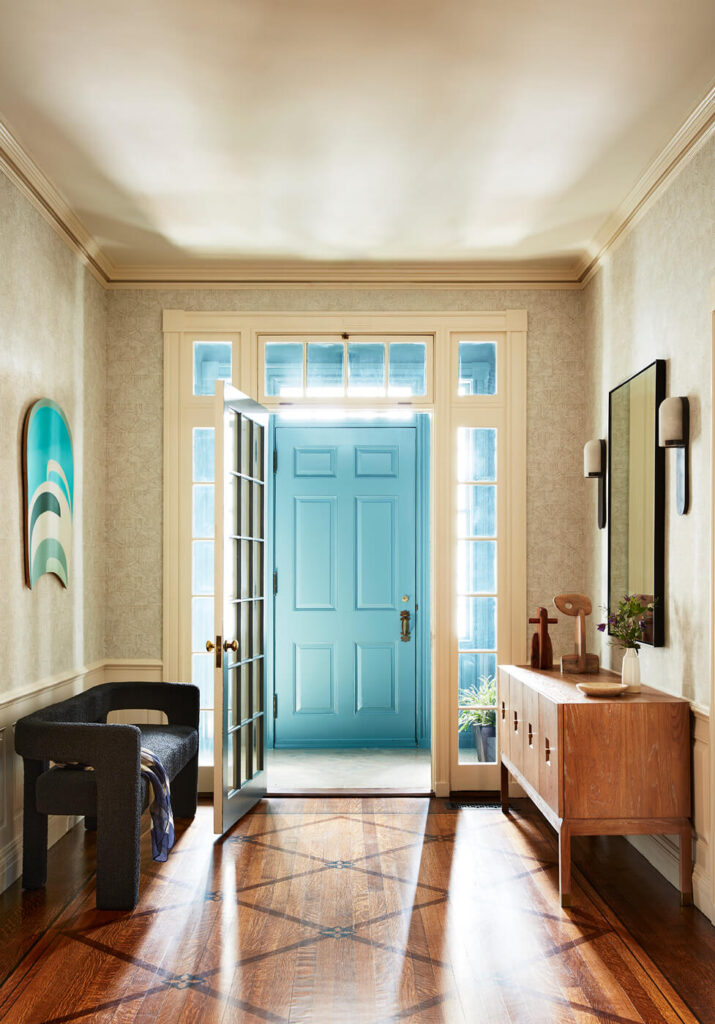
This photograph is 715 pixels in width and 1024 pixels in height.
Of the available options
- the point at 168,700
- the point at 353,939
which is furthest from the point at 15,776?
the point at 353,939

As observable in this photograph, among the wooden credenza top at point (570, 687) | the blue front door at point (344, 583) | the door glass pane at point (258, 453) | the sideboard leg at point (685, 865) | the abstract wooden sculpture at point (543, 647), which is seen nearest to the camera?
the sideboard leg at point (685, 865)

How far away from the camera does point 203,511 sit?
494cm

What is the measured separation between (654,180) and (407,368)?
1735 millimetres

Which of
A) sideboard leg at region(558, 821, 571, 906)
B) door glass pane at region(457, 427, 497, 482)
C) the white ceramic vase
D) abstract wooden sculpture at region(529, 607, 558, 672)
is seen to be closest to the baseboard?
sideboard leg at region(558, 821, 571, 906)

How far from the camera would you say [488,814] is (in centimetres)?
451

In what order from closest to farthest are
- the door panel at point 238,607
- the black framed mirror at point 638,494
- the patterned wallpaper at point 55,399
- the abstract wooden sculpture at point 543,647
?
1. the patterned wallpaper at point 55,399
2. the black framed mirror at point 638,494
3. the door panel at point 238,607
4. the abstract wooden sculpture at point 543,647

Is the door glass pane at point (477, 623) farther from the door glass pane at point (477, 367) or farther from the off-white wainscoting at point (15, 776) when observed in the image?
the off-white wainscoting at point (15, 776)

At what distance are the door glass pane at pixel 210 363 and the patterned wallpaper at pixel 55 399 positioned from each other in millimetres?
524

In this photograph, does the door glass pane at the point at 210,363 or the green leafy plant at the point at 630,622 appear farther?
the door glass pane at the point at 210,363

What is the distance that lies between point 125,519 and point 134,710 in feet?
3.47

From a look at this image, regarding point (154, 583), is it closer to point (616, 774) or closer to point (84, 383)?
point (84, 383)

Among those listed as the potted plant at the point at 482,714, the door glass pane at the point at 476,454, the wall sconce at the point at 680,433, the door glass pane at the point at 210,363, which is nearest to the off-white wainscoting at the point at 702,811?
the wall sconce at the point at 680,433

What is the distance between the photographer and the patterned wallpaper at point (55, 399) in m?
3.54

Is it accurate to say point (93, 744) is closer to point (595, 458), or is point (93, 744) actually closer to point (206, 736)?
point (206, 736)
